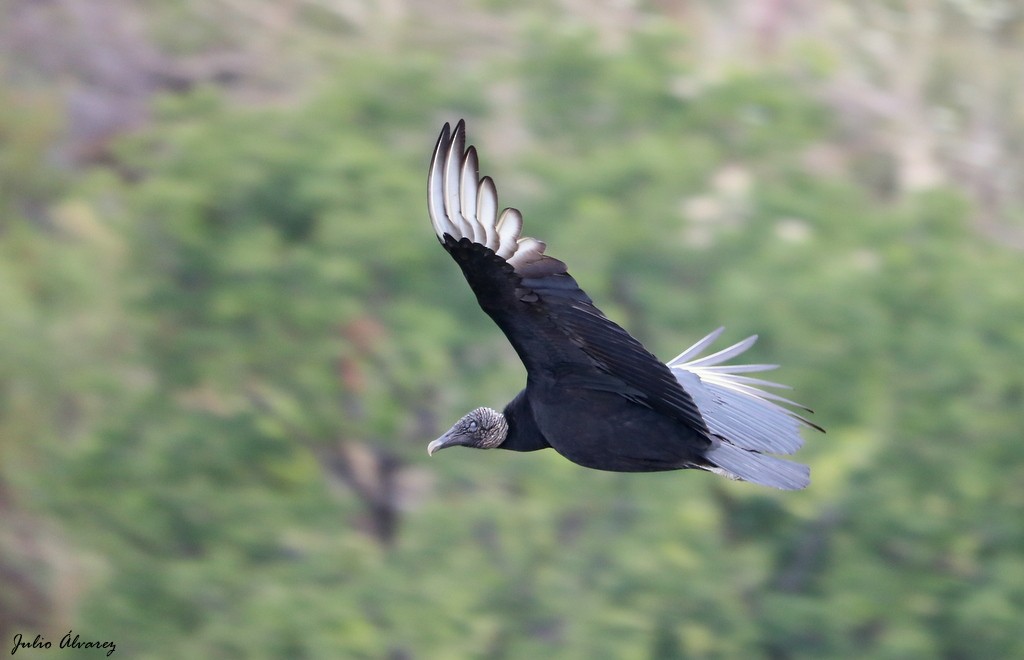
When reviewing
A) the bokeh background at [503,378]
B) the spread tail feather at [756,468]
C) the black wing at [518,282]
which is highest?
the bokeh background at [503,378]

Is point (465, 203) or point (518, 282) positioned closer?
point (518, 282)

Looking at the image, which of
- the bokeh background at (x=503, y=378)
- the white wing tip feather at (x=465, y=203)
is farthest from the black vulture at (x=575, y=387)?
the bokeh background at (x=503, y=378)

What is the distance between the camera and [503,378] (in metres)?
10.1

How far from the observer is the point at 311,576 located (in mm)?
10195

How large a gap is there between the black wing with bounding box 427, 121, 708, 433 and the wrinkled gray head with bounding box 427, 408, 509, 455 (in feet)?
1.96

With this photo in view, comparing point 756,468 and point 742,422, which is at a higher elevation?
point 742,422

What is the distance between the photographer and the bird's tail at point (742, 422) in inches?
161

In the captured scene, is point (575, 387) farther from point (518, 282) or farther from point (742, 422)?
point (742, 422)

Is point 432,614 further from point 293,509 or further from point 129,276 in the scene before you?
point 129,276

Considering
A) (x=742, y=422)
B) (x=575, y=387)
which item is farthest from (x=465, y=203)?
(x=742, y=422)

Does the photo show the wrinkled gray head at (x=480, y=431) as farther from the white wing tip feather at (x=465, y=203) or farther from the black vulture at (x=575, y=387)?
the white wing tip feather at (x=465, y=203)

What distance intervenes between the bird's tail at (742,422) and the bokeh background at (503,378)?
4.53 meters

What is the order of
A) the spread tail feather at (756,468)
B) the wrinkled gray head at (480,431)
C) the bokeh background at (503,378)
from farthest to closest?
the bokeh background at (503,378)
the wrinkled gray head at (480,431)
the spread tail feather at (756,468)

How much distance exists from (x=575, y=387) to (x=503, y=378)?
605 cm
